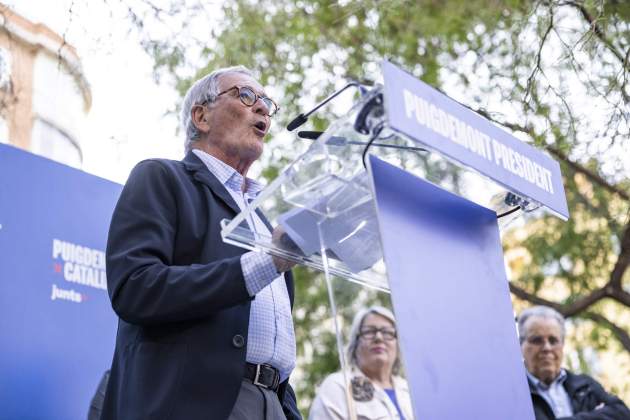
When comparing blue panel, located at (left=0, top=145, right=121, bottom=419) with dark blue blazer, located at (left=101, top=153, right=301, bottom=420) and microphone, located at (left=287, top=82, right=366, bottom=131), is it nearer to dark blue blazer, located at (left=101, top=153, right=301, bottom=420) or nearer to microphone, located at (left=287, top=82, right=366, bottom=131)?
dark blue blazer, located at (left=101, top=153, right=301, bottom=420)

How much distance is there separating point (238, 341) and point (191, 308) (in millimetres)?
216

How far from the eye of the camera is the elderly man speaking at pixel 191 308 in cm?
268

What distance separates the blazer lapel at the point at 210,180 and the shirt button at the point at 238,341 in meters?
0.46

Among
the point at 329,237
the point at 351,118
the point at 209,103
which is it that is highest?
the point at 209,103

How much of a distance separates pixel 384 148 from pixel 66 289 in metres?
2.40

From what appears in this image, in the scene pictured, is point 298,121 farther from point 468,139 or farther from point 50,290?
point 50,290

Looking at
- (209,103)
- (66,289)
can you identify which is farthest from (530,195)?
(66,289)

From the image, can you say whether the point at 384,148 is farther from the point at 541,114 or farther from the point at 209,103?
the point at 541,114

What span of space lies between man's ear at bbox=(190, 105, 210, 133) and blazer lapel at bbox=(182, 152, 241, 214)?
314 mm

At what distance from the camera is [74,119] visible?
217 inches

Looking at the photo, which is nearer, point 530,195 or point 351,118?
point 351,118

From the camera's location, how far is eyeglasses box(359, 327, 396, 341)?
5692mm

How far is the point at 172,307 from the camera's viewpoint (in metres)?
2.69

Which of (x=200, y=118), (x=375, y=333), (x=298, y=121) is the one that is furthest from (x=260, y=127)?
(x=375, y=333)
